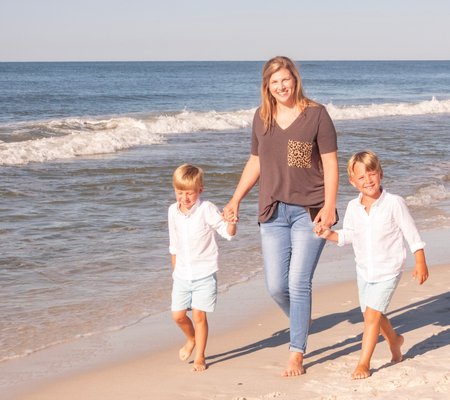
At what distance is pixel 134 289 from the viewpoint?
6750mm

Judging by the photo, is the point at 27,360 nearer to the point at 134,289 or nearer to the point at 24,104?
the point at 134,289

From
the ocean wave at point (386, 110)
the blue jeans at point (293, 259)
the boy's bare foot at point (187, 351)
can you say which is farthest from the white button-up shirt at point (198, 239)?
the ocean wave at point (386, 110)

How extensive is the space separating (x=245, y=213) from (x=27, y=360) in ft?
16.9

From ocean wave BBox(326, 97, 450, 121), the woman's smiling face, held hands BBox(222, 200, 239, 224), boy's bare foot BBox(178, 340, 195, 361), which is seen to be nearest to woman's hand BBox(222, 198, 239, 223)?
held hands BBox(222, 200, 239, 224)

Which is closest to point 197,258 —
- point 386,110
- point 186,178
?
point 186,178

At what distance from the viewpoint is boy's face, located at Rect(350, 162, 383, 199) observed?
4.51 meters

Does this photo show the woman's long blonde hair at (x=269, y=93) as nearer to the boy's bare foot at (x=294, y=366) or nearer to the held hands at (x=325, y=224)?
the held hands at (x=325, y=224)

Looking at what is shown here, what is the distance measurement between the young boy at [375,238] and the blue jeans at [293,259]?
0.14 metres

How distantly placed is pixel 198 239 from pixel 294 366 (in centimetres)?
88

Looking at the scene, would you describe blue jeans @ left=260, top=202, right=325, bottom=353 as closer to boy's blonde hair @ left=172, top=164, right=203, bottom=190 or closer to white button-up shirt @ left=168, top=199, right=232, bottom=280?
white button-up shirt @ left=168, top=199, right=232, bottom=280

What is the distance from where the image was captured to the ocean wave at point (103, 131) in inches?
655

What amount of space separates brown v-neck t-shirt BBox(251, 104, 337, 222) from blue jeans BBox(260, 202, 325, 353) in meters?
0.07

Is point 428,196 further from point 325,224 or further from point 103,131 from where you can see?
point 103,131

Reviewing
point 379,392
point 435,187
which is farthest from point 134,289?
point 435,187
